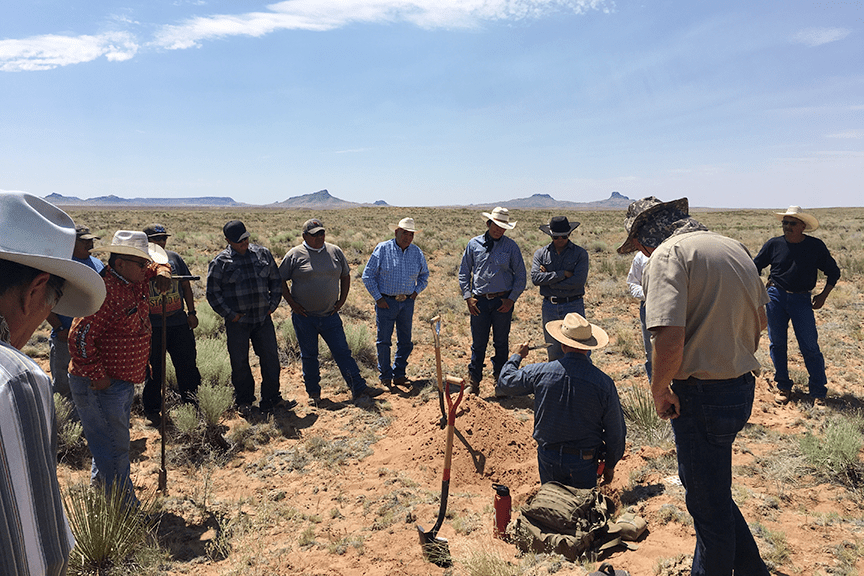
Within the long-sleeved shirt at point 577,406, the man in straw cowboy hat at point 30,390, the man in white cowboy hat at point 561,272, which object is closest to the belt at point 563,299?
the man in white cowboy hat at point 561,272

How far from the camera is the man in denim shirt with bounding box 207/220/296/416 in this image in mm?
6203

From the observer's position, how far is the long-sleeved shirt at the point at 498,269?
6785 mm

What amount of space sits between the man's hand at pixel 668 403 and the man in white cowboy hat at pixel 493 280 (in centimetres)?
390

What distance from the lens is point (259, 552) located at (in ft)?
12.5

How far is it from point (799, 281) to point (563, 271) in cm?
274

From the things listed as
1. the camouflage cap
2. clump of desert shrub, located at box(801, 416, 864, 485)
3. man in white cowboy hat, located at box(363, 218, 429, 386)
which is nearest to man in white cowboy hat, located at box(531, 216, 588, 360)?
man in white cowboy hat, located at box(363, 218, 429, 386)

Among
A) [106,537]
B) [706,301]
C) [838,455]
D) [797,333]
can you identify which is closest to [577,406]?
[706,301]

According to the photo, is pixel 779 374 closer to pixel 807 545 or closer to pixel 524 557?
pixel 807 545

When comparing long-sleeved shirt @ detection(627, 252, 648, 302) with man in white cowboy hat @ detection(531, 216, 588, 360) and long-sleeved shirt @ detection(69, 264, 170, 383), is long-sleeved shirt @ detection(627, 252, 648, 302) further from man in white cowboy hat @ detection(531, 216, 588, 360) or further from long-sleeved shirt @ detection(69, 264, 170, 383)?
long-sleeved shirt @ detection(69, 264, 170, 383)

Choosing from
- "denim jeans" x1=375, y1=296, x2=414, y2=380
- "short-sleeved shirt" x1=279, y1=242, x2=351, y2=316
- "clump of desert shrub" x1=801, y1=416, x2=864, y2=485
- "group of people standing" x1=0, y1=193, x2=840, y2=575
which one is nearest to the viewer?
"group of people standing" x1=0, y1=193, x2=840, y2=575

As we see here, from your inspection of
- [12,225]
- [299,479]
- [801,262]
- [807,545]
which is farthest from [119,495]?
[801,262]

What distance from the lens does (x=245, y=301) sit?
A: 20.6ft

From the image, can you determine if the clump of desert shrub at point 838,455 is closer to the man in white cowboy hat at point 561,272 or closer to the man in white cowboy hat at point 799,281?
the man in white cowboy hat at point 799,281

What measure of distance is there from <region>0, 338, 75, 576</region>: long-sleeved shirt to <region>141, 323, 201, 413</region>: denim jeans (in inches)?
212
